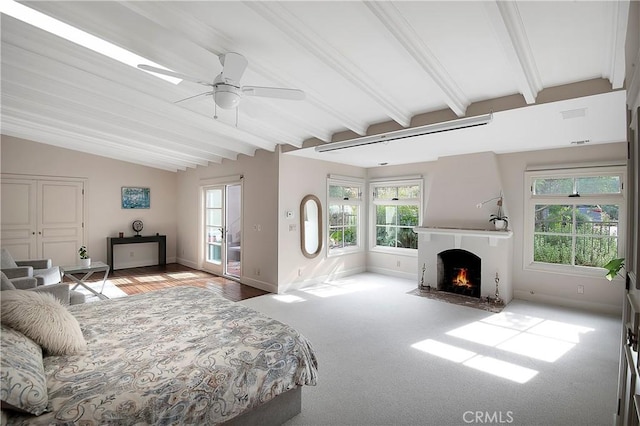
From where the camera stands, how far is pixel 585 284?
4375 mm

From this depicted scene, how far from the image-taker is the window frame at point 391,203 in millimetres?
6102

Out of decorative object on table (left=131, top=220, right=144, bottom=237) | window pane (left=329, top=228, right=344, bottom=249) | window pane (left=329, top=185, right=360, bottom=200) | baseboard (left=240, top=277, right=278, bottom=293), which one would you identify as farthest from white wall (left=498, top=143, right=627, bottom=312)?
decorative object on table (left=131, top=220, right=144, bottom=237)

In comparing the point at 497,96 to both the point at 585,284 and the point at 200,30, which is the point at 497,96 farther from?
the point at 585,284

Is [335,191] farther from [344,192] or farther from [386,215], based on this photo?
[386,215]

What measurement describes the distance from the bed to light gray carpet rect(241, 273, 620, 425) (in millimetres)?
496

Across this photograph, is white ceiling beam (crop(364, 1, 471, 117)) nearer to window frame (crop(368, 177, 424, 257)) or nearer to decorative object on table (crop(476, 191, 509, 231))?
decorative object on table (crop(476, 191, 509, 231))

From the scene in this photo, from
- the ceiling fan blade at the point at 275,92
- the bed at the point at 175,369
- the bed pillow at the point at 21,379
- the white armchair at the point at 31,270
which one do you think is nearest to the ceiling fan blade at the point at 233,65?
the ceiling fan blade at the point at 275,92

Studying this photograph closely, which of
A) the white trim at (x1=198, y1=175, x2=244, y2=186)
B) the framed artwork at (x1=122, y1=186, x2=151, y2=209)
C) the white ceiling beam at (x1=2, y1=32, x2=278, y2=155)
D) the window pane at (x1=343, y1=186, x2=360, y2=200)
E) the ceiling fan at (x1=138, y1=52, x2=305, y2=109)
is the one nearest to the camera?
the ceiling fan at (x1=138, y1=52, x2=305, y2=109)

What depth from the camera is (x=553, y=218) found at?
Result: 15.4ft

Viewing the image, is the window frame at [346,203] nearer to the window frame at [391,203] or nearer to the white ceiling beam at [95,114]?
the window frame at [391,203]

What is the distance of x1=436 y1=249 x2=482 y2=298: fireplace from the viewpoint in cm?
512

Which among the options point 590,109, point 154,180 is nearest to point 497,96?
point 590,109

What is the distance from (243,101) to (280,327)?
2522 millimetres

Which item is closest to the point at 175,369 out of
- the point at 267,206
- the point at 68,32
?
Result: the point at 68,32
